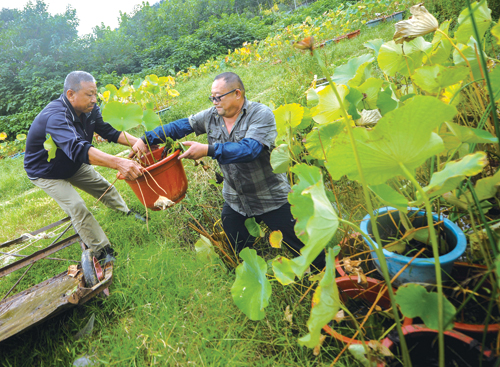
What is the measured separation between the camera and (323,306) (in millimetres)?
527

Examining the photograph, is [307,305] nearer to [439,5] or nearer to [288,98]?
[288,98]

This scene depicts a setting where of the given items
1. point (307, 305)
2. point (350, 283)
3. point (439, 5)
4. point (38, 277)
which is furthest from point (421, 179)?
point (439, 5)

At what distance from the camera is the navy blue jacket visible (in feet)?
6.59

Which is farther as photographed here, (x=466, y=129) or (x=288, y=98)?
(x=288, y=98)

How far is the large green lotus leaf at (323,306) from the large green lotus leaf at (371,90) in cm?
59

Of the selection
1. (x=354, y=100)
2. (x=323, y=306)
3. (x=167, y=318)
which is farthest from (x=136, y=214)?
(x=323, y=306)

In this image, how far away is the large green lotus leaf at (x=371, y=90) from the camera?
85 cm

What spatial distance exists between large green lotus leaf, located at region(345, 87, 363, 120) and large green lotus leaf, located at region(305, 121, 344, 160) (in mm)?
52

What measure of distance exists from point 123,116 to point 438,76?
4.36 feet

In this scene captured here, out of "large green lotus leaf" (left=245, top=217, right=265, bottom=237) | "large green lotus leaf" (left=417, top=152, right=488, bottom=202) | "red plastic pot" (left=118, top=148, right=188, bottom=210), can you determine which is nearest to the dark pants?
"large green lotus leaf" (left=245, top=217, right=265, bottom=237)

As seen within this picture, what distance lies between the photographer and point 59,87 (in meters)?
12.1

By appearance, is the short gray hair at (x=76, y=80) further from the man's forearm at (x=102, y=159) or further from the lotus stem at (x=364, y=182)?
the lotus stem at (x=364, y=182)

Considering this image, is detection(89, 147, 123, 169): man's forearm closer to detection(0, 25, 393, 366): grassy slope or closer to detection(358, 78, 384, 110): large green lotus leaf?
detection(0, 25, 393, 366): grassy slope

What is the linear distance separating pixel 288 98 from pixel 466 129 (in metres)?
2.52
